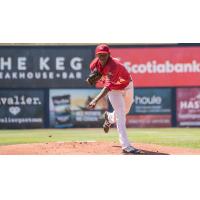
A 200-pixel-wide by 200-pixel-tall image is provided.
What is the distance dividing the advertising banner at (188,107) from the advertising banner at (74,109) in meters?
3.17

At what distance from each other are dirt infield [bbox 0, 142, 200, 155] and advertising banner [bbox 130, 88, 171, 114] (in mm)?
9156

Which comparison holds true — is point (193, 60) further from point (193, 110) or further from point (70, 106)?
point (70, 106)

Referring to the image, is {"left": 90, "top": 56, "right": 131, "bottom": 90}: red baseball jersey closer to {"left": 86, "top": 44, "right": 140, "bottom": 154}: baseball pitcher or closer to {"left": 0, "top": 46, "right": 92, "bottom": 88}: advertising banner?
{"left": 86, "top": 44, "right": 140, "bottom": 154}: baseball pitcher

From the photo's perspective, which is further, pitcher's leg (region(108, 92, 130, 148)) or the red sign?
the red sign

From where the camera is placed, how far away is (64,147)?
11156mm

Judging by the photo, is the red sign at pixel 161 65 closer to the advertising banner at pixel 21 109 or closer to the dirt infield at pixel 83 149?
the advertising banner at pixel 21 109

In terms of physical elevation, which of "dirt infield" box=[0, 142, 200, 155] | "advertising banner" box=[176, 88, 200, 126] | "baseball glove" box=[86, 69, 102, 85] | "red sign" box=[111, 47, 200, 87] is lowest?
"dirt infield" box=[0, 142, 200, 155]

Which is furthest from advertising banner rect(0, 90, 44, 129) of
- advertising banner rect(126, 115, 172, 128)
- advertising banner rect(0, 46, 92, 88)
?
advertising banner rect(126, 115, 172, 128)

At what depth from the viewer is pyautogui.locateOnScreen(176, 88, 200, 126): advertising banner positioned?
68.2ft

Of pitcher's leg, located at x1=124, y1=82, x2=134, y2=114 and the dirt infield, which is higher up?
pitcher's leg, located at x1=124, y1=82, x2=134, y2=114

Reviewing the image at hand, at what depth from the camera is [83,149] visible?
10.8m

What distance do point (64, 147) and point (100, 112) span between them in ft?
31.8

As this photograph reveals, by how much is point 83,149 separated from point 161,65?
11.5 metres

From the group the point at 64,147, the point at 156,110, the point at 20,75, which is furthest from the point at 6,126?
the point at 64,147
